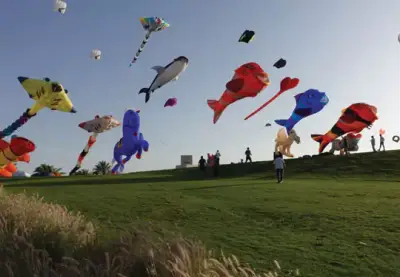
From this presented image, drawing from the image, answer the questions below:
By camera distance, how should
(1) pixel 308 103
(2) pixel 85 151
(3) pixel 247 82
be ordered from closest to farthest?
1. (3) pixel 247 82
2. (1) pixel 308 103
3. (2) pixel 85 151

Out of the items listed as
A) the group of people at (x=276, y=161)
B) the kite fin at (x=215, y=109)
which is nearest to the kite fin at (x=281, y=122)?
the group of people at (x=276, y=161)

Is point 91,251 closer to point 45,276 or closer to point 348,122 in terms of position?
point 45,276

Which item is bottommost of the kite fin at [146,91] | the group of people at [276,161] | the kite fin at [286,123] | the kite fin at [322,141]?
the group of people at [276,161]

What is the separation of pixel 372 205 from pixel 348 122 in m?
30.5

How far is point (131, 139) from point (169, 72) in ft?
44.0

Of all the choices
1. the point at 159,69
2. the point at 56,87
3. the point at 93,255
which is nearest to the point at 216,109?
the point at 159,69

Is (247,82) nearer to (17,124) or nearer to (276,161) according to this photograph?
(276,161)

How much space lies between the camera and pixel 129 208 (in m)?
13.5

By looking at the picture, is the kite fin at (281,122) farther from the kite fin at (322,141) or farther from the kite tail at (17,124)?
the kite tail at (17,124)

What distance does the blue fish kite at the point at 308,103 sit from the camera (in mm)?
39719

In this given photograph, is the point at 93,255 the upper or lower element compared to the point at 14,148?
lower

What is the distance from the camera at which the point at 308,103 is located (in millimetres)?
40125

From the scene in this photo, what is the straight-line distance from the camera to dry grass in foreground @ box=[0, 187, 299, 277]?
467 centimetres

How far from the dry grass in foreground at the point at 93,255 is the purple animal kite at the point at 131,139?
3192 cm
